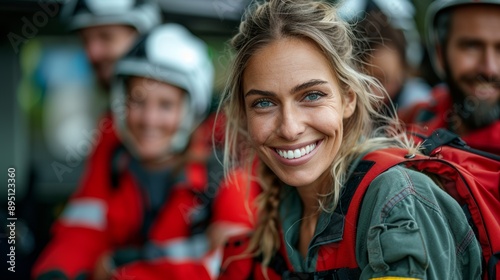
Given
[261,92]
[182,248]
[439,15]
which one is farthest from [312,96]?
[182,248]

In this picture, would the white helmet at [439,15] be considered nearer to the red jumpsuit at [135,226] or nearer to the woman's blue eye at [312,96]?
the red jumpsuit at [135,226]

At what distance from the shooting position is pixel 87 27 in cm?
411

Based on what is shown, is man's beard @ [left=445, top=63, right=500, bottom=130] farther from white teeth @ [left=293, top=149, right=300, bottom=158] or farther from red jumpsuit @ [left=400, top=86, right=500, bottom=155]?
white teeth @ [left=293, top=149, right=300, bottom=158]

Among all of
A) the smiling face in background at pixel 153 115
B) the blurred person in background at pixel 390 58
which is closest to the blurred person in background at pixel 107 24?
the smiling face in background at pixel 153 115

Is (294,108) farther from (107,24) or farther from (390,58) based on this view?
(107,24)

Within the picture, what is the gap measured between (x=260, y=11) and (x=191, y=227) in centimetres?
157

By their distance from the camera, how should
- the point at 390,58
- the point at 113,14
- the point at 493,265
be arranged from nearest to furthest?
the point at 493,265 < the point at 390,58 < the point at 113,14

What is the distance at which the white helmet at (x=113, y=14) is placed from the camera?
4.03 m

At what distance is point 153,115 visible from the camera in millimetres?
3510

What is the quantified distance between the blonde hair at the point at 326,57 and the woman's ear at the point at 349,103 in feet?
0.05

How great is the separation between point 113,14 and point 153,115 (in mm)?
963

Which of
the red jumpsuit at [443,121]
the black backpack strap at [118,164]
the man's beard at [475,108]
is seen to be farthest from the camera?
the black backpack strap at [118,164]

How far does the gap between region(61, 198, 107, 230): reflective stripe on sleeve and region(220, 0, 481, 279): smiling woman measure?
4.71 ft

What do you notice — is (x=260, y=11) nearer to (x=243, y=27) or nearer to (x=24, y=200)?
(x=243, y=27)
